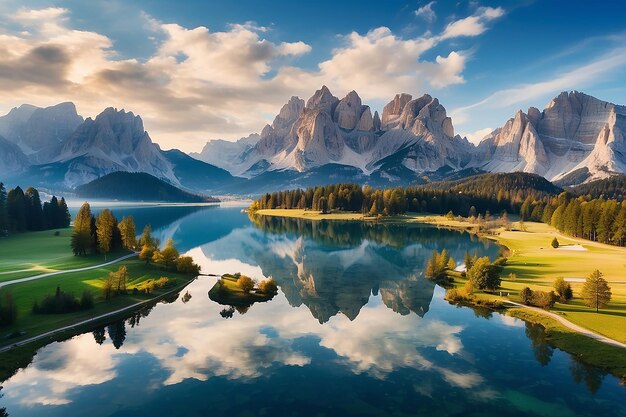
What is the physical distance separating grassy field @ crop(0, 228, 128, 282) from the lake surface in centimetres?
2581

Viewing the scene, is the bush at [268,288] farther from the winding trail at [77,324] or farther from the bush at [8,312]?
the bush at [8,312]

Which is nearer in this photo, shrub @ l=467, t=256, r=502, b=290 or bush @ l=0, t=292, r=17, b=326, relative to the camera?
bush @ l=0, t=292, r=17, b=326

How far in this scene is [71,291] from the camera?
185 ft

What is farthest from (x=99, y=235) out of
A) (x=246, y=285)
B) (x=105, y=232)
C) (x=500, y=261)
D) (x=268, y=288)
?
(x=500, y=261)

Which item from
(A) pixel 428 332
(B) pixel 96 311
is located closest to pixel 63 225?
(B) pixel 96 311

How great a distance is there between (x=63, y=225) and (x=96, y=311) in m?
113

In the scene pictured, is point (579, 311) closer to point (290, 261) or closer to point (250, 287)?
point (250, 287)

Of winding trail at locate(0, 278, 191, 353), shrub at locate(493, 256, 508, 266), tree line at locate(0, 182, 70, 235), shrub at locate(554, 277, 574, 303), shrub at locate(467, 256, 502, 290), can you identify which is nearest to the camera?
winding trail at locate(0, 278, 191, 353)

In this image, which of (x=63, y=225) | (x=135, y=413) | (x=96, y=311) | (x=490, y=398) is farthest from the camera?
(x=63, y=225)

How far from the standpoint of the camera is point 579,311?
5225 cm

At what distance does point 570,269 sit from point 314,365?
62602 mm

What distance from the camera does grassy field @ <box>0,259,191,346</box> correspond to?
148 ft

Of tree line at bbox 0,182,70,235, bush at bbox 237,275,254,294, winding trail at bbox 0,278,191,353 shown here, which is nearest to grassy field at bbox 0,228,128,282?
tree line at bbox 0,182,70,235

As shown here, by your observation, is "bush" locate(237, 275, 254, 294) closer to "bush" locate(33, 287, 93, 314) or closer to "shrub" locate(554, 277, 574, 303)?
"bush" locate(33, 287, 93, 314)
